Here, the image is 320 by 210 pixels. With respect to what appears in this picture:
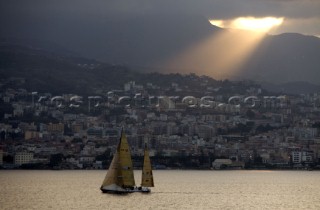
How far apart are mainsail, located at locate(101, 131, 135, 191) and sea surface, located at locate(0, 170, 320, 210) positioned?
76 centimetres

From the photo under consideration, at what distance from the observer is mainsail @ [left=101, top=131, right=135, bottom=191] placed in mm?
65375

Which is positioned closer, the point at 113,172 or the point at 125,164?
the point at 125,164

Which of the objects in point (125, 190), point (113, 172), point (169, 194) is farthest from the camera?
point (169, 194)

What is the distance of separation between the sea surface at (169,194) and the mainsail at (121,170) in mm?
762

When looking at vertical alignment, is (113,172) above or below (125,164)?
below

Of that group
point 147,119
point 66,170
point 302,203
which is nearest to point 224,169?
point 66,170

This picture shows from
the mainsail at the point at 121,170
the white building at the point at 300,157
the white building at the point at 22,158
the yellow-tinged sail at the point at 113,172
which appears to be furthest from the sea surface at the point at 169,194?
the white building at the point at 300,157

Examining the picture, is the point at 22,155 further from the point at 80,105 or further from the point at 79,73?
the point at 79,73

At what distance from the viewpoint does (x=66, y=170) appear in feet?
388

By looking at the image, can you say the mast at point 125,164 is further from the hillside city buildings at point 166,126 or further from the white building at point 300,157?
the white building at point 300,157

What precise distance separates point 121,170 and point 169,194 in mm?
5285

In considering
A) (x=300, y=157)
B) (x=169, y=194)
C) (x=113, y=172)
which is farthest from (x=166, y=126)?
(x=113, y=172)

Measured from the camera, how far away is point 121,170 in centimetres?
6544

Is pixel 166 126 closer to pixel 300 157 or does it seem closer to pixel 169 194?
pixel 300 157
